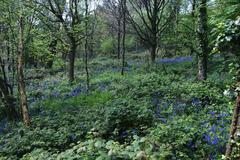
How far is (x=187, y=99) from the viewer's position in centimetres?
922

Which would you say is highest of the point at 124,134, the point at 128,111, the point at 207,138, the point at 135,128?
the point at 128,111

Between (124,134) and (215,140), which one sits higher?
(215,140)

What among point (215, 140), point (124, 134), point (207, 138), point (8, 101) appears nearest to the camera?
point (215, 140)

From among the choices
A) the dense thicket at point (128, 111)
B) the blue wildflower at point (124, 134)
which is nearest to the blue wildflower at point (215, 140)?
the dense thicket at point (128, 111)

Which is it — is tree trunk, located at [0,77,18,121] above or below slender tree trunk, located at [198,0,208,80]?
below

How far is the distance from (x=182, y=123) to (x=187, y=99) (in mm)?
3071

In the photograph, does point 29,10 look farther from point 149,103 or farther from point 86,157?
point 86,157

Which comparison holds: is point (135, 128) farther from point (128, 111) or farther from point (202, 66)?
point (202, 66)

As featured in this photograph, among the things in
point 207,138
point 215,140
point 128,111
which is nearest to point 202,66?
point 128,111

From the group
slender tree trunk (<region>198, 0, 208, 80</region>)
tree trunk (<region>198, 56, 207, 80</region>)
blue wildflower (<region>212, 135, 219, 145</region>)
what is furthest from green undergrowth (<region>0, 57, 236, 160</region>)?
slender tree trunk (<region>198, 0, 208, 80</region>)

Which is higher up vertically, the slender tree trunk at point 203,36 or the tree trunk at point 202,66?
the slender tree trunk at point 203,36

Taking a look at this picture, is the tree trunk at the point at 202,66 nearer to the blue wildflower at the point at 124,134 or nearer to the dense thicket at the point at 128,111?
the dense thicket at the point at 128,111

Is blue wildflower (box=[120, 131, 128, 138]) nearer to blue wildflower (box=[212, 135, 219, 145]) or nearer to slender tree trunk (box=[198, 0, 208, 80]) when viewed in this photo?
blue wildflower (box=[212, 135, 219, 145])

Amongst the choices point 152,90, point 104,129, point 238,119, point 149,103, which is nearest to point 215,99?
point 149,103
